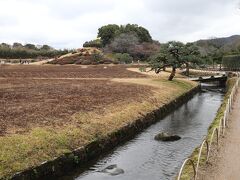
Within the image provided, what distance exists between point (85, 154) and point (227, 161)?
6483mm

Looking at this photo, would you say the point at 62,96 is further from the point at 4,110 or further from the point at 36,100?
the point at 4,110

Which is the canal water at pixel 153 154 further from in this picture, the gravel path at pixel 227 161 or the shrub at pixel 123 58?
the shrub at pixel 123 58

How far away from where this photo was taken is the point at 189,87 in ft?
160

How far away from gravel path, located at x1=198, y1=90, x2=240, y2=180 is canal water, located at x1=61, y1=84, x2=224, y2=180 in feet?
6.81

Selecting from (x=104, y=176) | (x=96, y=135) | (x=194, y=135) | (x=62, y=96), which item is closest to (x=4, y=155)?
(x=104, y=176)

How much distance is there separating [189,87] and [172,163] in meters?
31.0

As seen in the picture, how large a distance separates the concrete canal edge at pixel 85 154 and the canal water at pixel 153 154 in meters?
0.36

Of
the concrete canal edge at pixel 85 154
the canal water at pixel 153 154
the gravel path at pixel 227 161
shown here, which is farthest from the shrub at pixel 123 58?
the gravel path at pixel 227 161

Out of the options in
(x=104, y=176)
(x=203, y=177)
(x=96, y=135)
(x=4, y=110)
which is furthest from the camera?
(x=4, y=110)

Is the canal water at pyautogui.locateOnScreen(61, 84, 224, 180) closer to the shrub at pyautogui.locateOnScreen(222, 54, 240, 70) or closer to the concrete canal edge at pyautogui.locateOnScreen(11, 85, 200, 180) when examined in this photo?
the concrete canal edge at pyautogui.locateOnScreen(11, 85, 200, 180)

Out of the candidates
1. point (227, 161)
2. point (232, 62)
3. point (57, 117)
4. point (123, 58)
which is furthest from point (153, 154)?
point (123, 58)

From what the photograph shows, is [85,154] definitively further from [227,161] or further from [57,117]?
[227,161]

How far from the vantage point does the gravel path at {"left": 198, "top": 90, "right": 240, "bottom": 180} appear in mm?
13586

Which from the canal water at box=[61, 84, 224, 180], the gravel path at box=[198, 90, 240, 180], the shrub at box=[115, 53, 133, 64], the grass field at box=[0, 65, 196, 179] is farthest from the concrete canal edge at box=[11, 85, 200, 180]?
the shrub at box=[115, 53, 133, 64]
